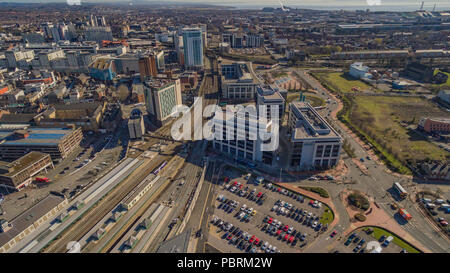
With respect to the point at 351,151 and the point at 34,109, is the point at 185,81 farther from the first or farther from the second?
the point at 351,151

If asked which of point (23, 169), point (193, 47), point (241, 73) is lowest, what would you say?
point (23, 169)

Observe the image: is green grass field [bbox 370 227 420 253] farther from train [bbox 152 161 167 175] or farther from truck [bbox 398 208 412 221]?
train [bbox 152 161 167 175]

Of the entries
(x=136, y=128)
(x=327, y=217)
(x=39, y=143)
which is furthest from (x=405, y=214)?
(x=39, y=143)

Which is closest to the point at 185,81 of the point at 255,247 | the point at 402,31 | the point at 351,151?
the point at 351,151

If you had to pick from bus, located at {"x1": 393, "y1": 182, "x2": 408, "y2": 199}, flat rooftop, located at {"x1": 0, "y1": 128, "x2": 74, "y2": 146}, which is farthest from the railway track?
bus, located at {"x1": 393, "y1": 182, "x2": 408, "y2": 199}

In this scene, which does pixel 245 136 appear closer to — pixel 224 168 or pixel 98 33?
pixel 224 168
